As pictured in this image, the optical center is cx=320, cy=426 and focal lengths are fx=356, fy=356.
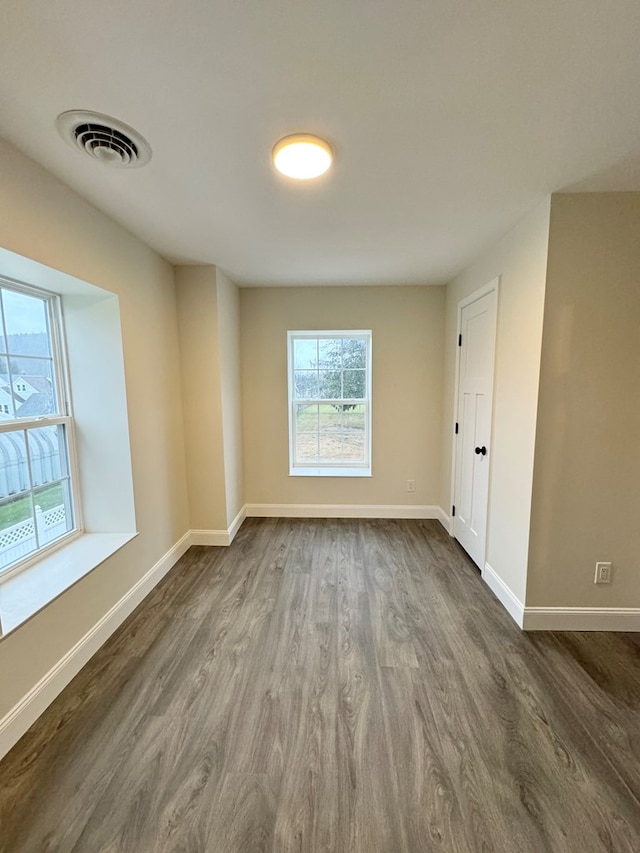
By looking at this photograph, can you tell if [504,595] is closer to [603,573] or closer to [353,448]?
[603,573]

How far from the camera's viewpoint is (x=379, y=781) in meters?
1.28

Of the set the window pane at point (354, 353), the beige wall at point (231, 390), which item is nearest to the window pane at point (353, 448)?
the window pane at point (354, 353)

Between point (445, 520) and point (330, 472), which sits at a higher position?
point (330, 472)

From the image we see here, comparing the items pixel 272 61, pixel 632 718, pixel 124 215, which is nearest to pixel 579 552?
pixel 632 718

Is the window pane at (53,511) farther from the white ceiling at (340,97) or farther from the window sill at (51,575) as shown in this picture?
the white ceiling at (340,97)

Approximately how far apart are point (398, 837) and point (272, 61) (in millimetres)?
2422

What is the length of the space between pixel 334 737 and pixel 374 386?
2.82m

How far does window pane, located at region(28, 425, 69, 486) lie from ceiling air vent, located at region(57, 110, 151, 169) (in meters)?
1.39

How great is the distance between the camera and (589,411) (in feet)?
6.31

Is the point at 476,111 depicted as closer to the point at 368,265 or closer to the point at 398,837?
the point at 368,265

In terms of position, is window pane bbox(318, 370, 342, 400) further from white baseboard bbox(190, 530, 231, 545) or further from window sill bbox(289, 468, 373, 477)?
white baseboard bbox(190, 530, 231, 545)

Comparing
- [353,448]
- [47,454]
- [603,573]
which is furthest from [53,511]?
[603,573]

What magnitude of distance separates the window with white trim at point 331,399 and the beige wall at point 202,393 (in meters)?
0.90

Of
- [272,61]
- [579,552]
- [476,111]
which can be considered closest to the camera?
[272,61]
